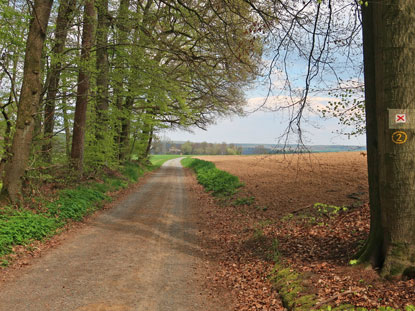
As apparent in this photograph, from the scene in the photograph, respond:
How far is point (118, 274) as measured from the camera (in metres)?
5.50

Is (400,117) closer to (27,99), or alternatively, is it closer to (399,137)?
(399,137)

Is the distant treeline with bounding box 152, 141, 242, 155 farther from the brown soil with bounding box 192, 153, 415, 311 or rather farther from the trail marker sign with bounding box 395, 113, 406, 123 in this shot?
the trail marker sign with bounding box 395, 113, 406, 123

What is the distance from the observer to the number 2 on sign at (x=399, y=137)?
4.00 metres

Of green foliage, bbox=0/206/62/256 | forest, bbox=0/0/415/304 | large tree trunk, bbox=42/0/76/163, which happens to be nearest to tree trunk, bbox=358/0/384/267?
forest, bbox=0/0/415/304

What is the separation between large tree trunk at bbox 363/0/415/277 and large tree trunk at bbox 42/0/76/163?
10037 mm

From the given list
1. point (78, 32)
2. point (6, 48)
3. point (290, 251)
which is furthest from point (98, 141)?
point (290, 251)

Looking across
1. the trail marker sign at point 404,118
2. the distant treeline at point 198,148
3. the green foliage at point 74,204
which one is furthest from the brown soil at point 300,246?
the distant treeline at point 198,148

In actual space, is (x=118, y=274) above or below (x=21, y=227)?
below

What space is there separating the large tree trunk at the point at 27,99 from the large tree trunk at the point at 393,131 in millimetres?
8474

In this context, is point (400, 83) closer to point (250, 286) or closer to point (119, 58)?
point (250, 286)

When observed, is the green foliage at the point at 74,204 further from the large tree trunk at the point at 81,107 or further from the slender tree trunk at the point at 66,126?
the slender tree trunk at the point at 66,126

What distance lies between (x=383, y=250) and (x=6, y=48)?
11.0m

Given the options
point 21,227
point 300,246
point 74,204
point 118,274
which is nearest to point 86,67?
point 74,204

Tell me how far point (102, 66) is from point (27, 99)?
5.33 m
